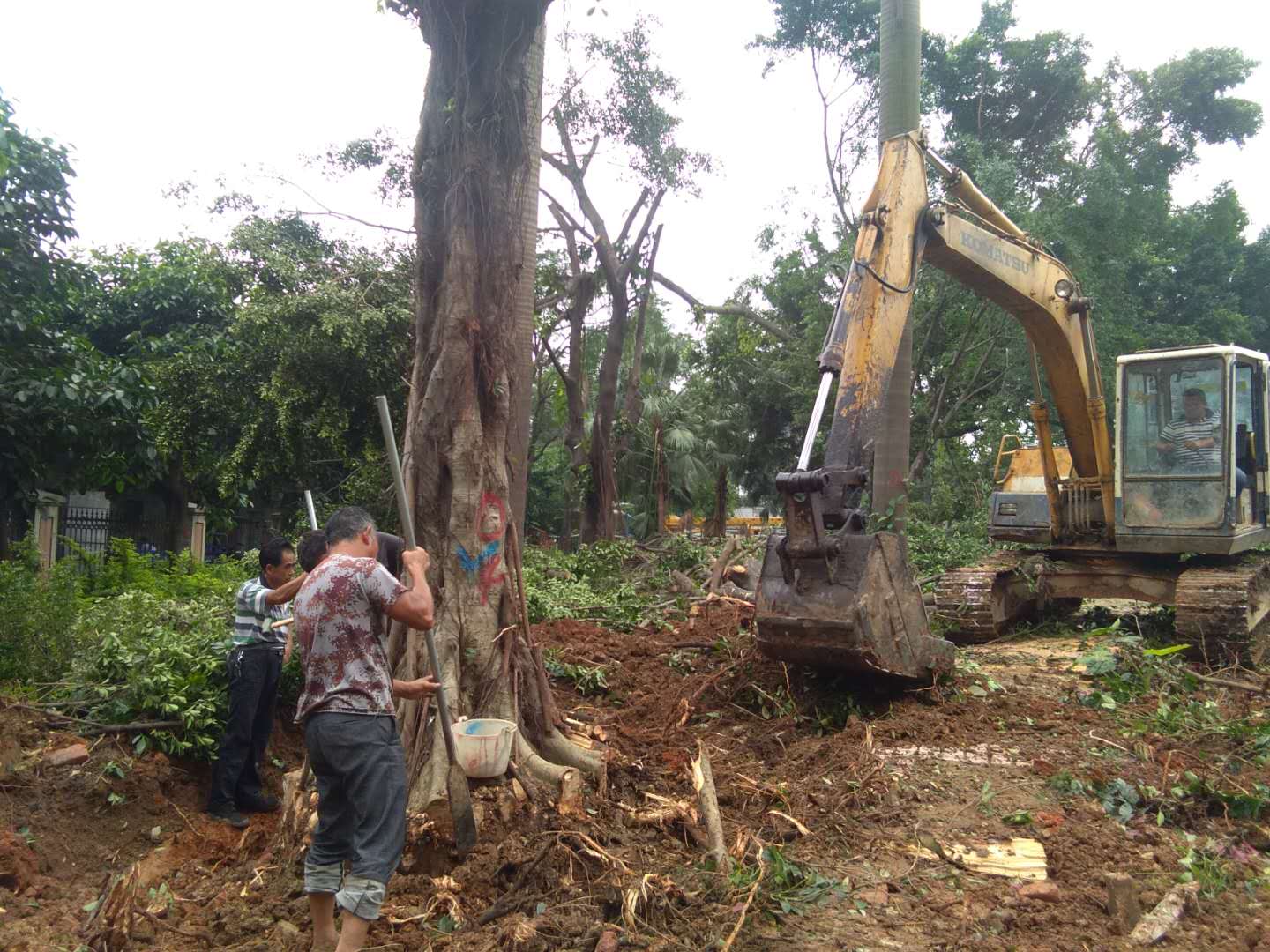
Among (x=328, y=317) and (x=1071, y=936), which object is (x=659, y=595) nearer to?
(x=328, y=317)

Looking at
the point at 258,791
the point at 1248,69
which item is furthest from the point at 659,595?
the point at 1248,69

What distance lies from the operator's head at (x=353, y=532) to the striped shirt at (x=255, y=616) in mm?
2201

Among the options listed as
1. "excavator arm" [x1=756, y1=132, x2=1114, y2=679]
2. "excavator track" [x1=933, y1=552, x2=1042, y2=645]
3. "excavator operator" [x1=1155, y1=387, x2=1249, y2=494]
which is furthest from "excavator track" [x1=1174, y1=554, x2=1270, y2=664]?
"excavator arm" [x1=756, y1=132, x2=1114, y2=679]

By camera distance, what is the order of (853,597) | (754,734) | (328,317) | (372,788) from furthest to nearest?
1. (328,317)
2. (754,734)
3. (853,597)
4. (372,788)

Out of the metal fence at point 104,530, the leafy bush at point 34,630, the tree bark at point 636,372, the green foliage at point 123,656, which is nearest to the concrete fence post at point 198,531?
the metal fence at point 104,530

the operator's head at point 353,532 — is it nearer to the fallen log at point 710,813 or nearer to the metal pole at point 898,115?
the fallen log at point 710,813

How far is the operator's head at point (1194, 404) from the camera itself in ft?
29.7

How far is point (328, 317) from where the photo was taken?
43.7 ft

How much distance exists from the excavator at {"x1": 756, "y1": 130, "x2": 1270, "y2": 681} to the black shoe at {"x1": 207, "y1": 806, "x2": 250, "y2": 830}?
3.36 meters

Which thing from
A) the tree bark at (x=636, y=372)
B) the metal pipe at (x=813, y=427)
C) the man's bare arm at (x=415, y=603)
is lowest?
the man's bare arm at (x=415, y=603)

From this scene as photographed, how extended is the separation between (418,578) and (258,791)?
3081 mm

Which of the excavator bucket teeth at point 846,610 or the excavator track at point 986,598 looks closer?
the excavator bucket teeth at point 846,610

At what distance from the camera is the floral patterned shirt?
→ 3.77 m

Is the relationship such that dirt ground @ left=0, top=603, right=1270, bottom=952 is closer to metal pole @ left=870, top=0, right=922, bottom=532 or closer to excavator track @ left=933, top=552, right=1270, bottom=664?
excavator track @ left=933, top=552, right=1270, bottom=664
